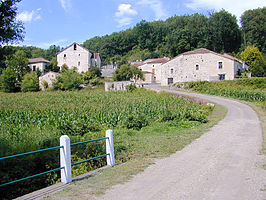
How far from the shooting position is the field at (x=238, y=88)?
33188mm

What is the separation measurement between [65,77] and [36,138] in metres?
50.7

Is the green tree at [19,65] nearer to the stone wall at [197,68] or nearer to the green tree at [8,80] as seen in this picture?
the green tree at [8,80]

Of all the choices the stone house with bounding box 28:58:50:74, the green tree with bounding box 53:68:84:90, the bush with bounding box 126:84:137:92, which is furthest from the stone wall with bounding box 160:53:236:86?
the stone house with bounding box 28:58:50:74

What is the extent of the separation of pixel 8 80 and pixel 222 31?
63261 millimetres

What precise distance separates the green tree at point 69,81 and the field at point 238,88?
89.6ft

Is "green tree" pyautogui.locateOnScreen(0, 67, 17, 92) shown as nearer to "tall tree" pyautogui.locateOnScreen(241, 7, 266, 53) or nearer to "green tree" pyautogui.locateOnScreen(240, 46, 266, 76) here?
"green tree" pyautogui.locateOnScreen(240, 46, 266, 76)

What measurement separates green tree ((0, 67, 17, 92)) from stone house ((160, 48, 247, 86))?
129 ft

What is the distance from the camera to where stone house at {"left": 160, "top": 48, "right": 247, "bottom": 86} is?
49500 mm

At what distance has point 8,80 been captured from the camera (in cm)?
6450

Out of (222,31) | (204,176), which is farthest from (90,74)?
(204,176)

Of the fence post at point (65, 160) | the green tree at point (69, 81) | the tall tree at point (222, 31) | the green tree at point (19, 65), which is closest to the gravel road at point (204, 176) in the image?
the fence post at point (65, 160)

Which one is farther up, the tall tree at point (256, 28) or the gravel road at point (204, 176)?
the tall tree at point (256, 28)

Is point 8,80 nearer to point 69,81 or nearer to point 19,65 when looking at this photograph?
point 19,65

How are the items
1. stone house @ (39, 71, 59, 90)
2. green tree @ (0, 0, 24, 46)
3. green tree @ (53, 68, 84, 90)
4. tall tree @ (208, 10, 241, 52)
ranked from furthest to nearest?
1. tall tree @ (208, 10, 241, 52)
2. stone house @ (39, 71, 59, 90)
3. green tree @ (53, 68, 84, 90)
4. green tree @ (0, 0, 24, 46)
